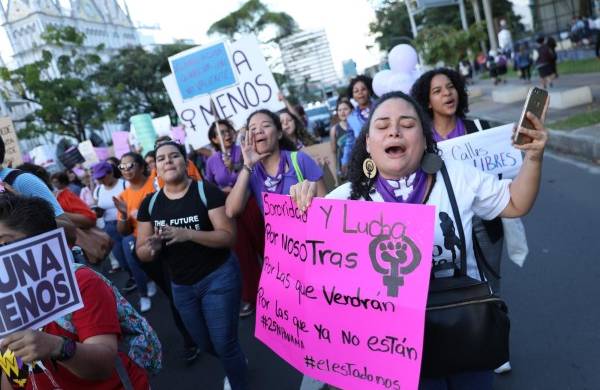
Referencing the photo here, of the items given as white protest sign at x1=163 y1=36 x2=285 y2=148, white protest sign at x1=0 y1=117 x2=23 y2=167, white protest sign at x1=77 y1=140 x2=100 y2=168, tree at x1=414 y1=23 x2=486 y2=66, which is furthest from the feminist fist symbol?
tree at x1=414 y1=23 x2=486 y2=66

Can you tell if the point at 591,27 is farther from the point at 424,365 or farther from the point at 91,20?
the point at 91,20

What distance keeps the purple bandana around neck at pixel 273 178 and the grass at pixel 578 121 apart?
731cm

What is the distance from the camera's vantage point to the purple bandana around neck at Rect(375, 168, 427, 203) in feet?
6.40

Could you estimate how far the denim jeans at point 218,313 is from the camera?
10.1 feet

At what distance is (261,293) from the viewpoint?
2363mm

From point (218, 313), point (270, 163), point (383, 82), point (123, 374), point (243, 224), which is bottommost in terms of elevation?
point (218, 313)

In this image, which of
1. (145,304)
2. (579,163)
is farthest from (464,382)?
(579,163)

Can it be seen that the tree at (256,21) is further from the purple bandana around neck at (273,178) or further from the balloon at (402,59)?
the purple bandana around neck at (273,178)

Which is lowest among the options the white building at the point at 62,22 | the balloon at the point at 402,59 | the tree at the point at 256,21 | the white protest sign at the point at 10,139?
the balloon at the point at 402,59

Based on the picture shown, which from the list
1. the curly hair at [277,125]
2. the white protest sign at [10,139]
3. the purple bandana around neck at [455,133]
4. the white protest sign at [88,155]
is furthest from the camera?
the white protest sign at [88,155]

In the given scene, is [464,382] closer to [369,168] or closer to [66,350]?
[369,168]

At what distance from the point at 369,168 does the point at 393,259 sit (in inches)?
18.8

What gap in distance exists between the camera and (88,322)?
1790 millimetres

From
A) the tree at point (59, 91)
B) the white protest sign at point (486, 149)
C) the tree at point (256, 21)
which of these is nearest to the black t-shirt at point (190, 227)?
the white protest sign at point (486, 149)
